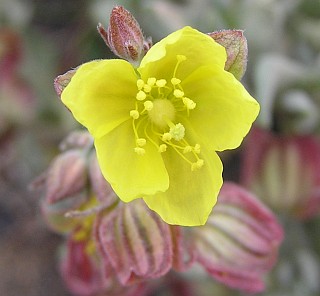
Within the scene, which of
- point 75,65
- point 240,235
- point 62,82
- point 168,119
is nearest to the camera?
point 62,82

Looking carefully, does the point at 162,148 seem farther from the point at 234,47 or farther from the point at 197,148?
the point at 234,47

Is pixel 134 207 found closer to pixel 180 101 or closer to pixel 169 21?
pixel 180 101

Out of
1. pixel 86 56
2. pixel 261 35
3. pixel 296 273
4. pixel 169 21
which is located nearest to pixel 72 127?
pixel 86 56

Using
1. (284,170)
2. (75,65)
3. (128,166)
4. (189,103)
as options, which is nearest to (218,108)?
(189,103)

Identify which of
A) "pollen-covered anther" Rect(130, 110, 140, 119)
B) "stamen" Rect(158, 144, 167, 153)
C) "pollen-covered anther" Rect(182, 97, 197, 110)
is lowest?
"stamen" Rect(158, 144, 167, 153)

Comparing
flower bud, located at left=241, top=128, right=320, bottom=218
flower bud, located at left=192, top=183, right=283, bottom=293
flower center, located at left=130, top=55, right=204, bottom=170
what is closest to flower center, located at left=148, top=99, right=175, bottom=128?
flower center, located at left=130, top=55, right=204, bottom=170

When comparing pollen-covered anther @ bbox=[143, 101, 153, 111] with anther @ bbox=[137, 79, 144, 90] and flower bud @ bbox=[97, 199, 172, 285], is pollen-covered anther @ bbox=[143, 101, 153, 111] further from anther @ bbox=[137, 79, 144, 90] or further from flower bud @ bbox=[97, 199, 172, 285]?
flower bud @ bbox=[97, 199, 172, 285]
